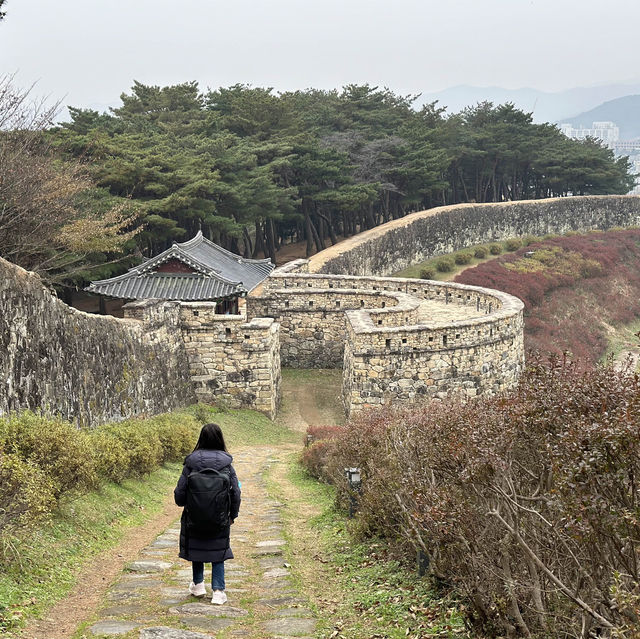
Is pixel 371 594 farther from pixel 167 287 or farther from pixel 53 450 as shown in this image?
pixel 167 287

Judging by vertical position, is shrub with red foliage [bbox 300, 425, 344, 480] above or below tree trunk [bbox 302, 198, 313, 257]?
below

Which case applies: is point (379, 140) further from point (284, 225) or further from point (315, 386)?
point (315, 386)

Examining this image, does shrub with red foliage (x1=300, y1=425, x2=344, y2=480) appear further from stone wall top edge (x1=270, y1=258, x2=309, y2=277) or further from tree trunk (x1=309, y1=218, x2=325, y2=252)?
tree trunk (x1=309, y1=218, x2=325, y2=252)

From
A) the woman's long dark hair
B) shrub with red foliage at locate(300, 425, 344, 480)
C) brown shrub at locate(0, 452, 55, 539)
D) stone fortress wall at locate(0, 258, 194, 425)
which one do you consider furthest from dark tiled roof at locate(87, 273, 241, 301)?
the woman's long dark hair

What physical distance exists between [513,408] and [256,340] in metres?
15.7

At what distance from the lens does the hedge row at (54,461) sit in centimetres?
761

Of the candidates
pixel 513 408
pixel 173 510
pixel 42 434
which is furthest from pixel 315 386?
pixel 513 408

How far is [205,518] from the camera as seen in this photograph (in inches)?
274

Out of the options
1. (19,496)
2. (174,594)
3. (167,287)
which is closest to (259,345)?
(167,287)

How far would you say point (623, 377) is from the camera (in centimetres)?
693

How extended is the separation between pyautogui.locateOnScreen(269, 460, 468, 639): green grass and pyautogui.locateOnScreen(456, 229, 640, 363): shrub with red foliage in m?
25.9

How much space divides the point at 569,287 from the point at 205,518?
40.7 metres

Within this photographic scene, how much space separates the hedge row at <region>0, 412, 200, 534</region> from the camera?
25.0 ft

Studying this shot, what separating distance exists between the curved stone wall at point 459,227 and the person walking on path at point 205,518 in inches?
1061
